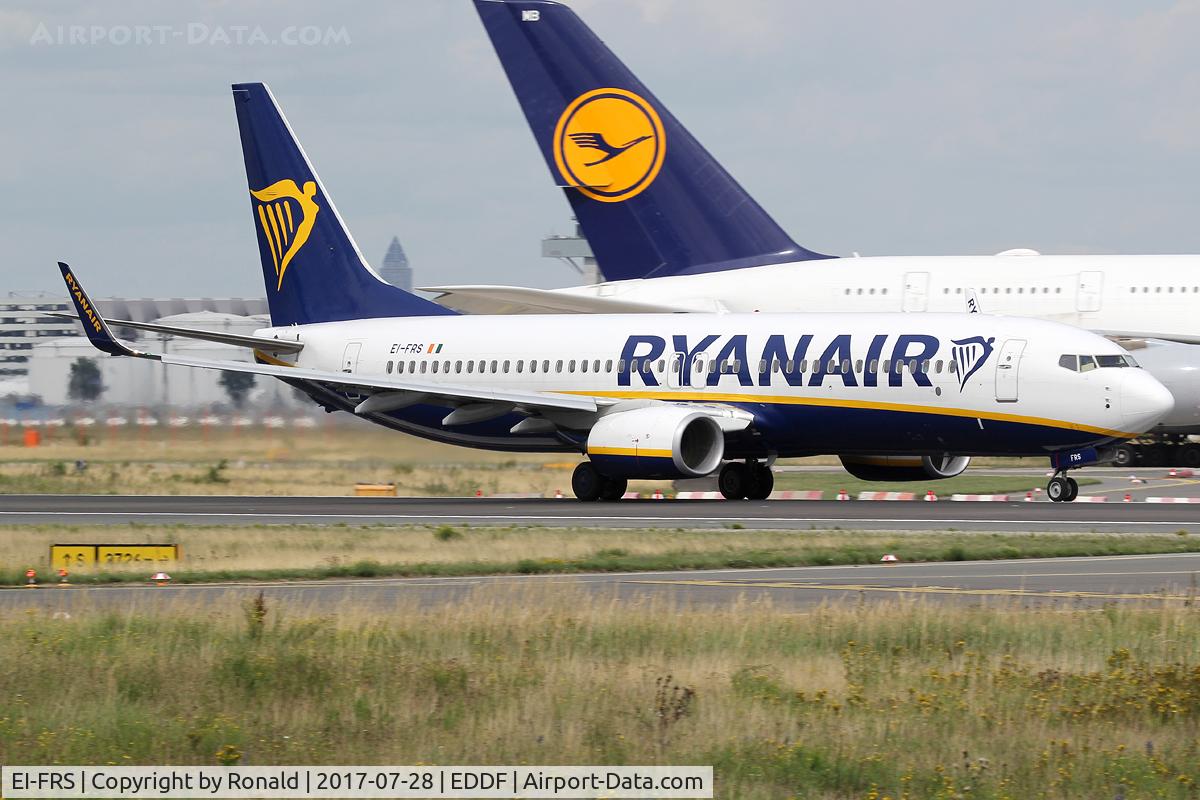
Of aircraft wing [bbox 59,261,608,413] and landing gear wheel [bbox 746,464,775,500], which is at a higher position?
aircraft wing [bbox 59,261,608,413]

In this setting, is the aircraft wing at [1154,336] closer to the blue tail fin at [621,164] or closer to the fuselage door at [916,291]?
the fuselage door at [916,291]

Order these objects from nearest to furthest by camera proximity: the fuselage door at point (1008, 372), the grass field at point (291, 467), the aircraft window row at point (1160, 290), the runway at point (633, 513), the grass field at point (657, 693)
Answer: the grass field at point (657, 693), the runway at point (633, 513), the fuselage door at point (1008, 372), the aircraft window row at point (1160, 290), the grass field at point (291, 467)

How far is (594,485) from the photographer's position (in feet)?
120

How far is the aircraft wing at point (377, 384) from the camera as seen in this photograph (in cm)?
3656

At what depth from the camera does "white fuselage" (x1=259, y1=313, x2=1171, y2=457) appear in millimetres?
32844

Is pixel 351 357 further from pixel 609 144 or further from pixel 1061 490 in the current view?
pixel 1061 490

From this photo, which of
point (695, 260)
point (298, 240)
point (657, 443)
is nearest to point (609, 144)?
point (695, 260)

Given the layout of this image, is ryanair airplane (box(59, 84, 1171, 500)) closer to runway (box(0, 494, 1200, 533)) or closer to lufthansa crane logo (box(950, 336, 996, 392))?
lufthansa crane logo (box(950, 336, 996, 392))

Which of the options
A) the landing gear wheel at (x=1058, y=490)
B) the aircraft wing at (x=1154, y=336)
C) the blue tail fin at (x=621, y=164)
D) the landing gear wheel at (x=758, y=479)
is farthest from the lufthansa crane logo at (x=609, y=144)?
the landing gear wheel at (x=1058, y=490)

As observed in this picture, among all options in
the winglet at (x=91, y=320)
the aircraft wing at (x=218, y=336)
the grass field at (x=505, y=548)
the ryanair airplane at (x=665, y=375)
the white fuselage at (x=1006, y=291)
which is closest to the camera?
the grass field at (x=505, y=548)

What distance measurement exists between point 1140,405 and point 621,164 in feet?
64.7

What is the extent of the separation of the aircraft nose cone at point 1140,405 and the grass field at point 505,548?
6648 mm

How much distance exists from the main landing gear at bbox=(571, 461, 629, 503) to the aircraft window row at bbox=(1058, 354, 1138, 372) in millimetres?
9095

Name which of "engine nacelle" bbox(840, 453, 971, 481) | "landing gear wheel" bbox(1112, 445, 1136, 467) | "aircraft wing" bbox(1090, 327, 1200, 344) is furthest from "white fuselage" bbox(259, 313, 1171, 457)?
"landing gear wheel" bbox(1112, 445, 1136, 467)
